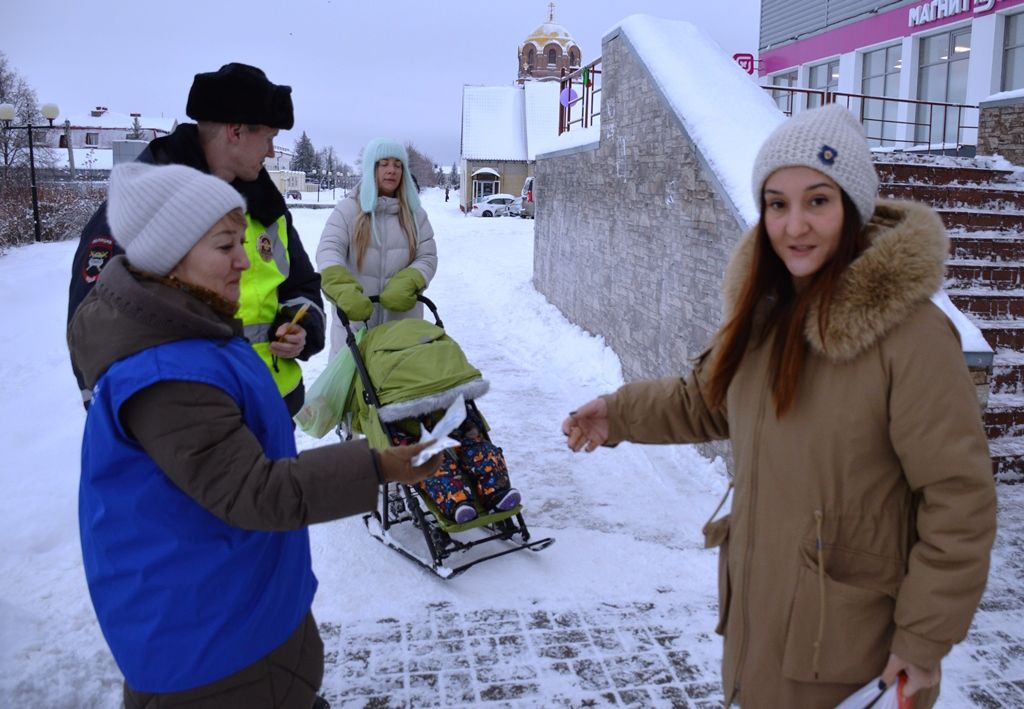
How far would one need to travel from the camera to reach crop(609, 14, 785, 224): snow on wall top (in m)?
5.90

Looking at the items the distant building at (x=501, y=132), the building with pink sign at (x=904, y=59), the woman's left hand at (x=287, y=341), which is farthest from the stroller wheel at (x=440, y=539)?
the distant building at (x=501, y=132)

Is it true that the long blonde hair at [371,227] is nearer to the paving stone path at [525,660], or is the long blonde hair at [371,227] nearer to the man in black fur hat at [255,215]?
the man in black fur hat at [255,215]

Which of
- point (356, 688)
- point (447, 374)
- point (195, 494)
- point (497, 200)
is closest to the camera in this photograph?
point (195, 494)

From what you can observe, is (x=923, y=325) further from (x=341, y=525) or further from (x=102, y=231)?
(x=341, y=525)

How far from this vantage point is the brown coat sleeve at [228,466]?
1725 mm

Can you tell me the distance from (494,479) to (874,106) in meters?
16.9

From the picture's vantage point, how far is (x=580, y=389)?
8.59 m

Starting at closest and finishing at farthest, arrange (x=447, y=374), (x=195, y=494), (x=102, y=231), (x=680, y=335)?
(x=195, y=494) < (x=102, y=231) < (x=447, y=374) < (x=680, y=335)

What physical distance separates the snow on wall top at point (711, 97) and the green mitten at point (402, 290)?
2208 mm

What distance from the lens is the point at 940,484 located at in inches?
68.7

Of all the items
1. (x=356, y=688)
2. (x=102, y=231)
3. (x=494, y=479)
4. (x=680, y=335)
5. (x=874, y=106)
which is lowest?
(x=356, y=688)

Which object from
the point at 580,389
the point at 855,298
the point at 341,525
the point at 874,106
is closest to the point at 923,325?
the point at 855,298

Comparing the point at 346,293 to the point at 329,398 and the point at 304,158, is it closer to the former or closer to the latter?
the point at 329,398

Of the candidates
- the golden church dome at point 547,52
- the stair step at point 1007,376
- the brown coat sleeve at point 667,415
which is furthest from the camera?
the golden church dome at point 547,52
